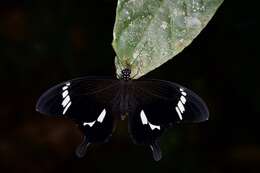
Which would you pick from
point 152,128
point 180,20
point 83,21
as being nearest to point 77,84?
point 152,128

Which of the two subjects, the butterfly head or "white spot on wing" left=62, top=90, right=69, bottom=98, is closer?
the butterfly head

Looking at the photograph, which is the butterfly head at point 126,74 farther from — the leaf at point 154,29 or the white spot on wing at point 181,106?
the white spot on wing at point 181,106

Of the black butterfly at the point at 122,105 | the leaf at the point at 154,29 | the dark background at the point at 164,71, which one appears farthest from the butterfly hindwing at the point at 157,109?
the dark background at the point at 164,71

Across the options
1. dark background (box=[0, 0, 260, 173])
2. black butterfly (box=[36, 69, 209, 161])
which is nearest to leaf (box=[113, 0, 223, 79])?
black butterfly (box=[36, 69, 209, 161])

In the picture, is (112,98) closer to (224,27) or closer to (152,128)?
(152,128)

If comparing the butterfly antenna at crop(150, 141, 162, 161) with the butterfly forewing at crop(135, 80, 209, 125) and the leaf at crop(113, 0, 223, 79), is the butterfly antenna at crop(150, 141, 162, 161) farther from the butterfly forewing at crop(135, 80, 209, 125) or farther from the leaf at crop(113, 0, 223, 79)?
the leaf at crop(113, 0, 223, 79)

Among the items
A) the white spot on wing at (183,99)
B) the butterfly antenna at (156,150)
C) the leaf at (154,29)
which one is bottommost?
the butterfly antenna at (156,150)
